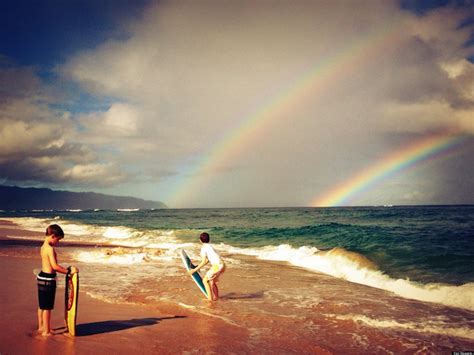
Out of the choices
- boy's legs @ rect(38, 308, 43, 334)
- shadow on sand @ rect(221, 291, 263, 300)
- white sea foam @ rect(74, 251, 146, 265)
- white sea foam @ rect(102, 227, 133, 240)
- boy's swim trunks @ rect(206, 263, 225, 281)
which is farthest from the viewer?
white sea foam @ rect(102, 227, 133, 240)

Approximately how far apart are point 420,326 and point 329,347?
284cm

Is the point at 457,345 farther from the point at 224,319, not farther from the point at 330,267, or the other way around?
the point at 330,267

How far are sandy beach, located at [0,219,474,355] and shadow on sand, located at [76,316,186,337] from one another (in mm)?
Result: 17

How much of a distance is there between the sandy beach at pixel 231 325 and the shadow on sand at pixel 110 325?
0.02 m

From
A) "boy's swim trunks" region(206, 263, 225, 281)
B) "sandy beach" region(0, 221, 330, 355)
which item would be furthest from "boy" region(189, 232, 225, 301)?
"sandy beach" region(0, 221, 330, 355)

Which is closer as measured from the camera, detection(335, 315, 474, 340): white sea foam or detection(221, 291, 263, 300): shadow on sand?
detection(335, 315, 474, 340): white sea foam

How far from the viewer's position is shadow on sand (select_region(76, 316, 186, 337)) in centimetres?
576

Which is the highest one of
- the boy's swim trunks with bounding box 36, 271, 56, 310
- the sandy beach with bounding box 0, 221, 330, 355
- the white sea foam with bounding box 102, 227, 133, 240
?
the boy's swim trunks with bounding box 36, 271, 56, 310

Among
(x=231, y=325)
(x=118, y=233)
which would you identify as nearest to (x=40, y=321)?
(x=231, y=325)

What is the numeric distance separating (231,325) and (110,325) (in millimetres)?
2345

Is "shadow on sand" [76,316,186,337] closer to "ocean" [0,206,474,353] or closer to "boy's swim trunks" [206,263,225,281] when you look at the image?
"ocean" [0,206,474,353]

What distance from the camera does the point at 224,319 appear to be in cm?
721

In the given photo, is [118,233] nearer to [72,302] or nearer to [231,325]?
[231,325]

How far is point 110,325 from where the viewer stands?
618 centimetres
